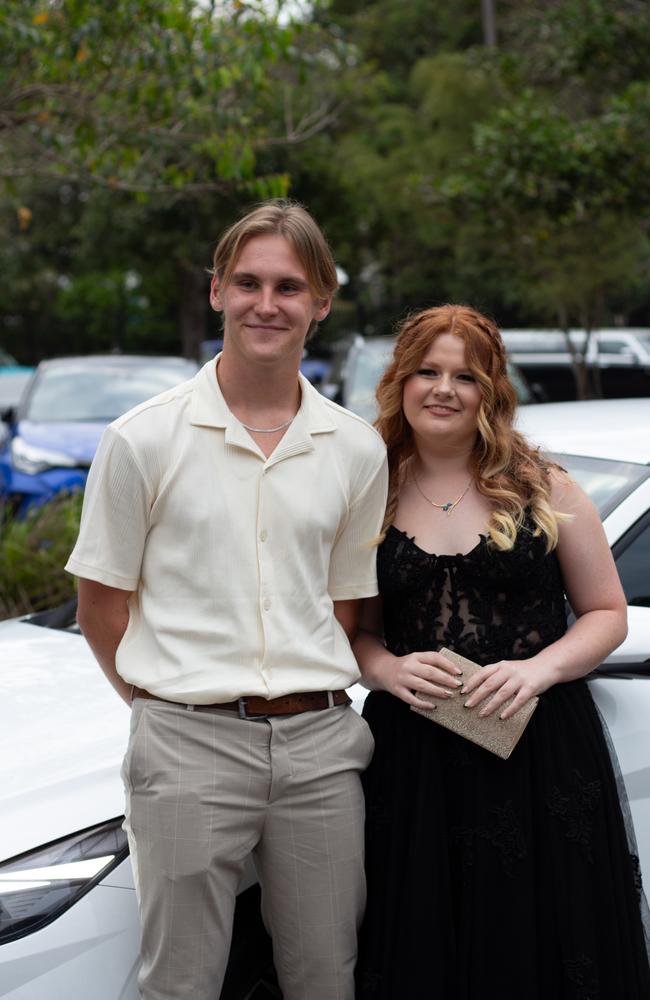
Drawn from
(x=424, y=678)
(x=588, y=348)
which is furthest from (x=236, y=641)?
(x=588, y=348)

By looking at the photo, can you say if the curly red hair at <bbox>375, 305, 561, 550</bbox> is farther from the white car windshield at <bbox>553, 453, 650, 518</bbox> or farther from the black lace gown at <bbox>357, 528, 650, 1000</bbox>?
the white car windshield at <bbox>553, 453, 650, 518</bbox>

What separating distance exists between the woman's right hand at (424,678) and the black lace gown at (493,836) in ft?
0.26

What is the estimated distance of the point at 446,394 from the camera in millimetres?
2545

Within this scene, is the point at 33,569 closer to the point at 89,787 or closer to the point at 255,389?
the point at 89,787

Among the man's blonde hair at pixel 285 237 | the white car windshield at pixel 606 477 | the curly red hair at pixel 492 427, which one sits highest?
the man's blonde hair at pixel 285 237

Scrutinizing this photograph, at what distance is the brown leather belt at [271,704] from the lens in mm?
2252

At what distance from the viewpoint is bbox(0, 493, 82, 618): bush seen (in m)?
5.75

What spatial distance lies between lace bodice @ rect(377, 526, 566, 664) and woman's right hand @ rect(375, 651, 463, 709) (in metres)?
0.08

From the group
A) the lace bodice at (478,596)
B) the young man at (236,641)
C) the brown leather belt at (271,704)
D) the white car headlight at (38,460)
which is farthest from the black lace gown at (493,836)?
the white car headlight at (38,460)

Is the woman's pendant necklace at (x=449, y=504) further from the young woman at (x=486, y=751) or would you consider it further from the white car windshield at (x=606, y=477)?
the white car windshield at (x=606, y=477)

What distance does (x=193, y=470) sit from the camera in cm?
227

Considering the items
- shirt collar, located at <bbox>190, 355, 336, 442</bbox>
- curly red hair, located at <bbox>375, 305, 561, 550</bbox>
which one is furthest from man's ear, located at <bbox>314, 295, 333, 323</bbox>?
curly red hair, located at <bbox>375, 305, 561, 550</bbox>

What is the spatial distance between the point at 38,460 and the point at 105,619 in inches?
251

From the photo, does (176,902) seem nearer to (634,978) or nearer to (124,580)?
(124,580)
